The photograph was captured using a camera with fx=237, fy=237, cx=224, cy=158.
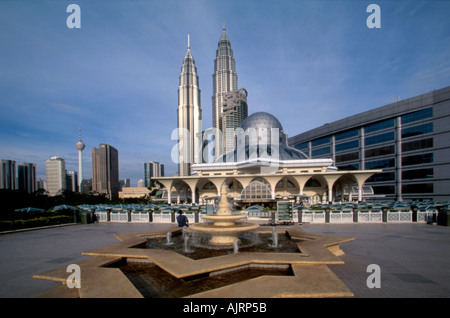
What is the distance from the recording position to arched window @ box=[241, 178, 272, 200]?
36312 millimetres

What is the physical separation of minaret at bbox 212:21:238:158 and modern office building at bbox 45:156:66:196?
107288mm

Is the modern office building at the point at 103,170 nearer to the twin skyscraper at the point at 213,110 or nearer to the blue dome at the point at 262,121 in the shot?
the twin skyscraper at the point at 213,110

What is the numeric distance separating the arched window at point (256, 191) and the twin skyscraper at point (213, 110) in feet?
390

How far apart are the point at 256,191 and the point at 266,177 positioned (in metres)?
3.57

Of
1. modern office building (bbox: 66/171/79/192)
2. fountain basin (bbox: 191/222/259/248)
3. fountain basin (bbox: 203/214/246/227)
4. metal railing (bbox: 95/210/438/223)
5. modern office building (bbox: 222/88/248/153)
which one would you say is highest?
modern office building (bbox: 222/88/248/153)

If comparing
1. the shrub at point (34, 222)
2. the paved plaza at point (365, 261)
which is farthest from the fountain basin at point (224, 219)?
the shrub at point (34, 222)

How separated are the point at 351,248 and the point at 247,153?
37.1 m

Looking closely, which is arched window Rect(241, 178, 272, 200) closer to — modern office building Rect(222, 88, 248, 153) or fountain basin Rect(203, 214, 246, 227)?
fountain basin Rect(203, 214, 246, 227)

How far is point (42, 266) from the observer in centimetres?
838

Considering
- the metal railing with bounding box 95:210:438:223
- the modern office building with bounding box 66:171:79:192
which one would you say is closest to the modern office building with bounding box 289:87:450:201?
the metal railing with bounding box 95:210:438:223

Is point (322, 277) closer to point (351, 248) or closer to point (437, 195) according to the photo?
point (351, 248)

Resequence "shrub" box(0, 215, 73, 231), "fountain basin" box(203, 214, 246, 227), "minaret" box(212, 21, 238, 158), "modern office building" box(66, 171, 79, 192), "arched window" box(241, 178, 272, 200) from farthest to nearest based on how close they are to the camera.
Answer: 1. "minaret" box(212, 21, 238, 158)
2. "modern office building" box(66, 171, 79, 192)
3. "arched window" box(241, 178, 272, 200)
4. "shrub" box(0, 215, 73, 231)
5. "fountain basin" box(203, 214, 246, 227)

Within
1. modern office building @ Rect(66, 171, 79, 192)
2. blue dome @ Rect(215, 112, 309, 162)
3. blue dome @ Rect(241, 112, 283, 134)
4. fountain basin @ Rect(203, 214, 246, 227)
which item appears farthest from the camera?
modern office building @ Rect(66, 171, 79, 192)

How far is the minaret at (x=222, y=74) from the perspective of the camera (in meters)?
187
